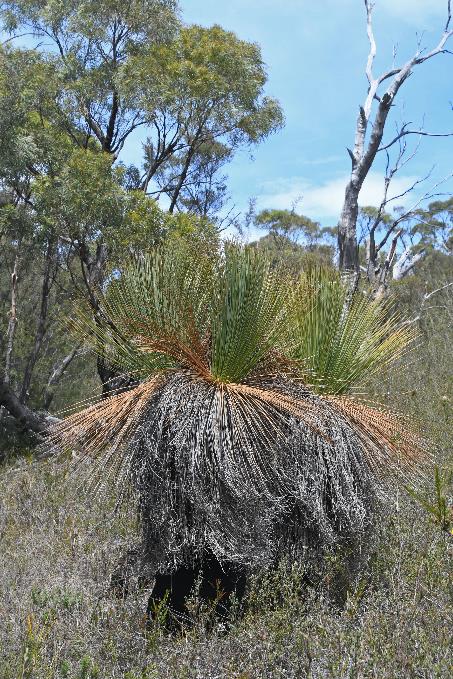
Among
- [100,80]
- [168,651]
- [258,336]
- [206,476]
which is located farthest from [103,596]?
[100,80]

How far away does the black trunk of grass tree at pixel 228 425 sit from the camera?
Answer: 3369 millimetres

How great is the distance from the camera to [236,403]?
3459 mm

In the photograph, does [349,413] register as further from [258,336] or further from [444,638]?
[444,638]

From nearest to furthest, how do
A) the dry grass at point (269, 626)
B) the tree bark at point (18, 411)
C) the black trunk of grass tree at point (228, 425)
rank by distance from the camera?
the dry grass at point (269, 626) < the black trunk of grass tree at point (228, 425) < the tree bark at point (18, 411)

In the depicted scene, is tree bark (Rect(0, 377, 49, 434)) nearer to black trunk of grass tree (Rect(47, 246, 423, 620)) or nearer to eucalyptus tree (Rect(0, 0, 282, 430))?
eucalyptus tree (Rect(0, 0, 282, 430))

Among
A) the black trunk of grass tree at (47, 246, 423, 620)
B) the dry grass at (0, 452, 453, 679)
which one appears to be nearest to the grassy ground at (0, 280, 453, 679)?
the dry grass at (0, 452, 453, 679)

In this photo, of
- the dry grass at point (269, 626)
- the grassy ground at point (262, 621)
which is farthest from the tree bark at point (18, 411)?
the dry grass at point (269, 626)

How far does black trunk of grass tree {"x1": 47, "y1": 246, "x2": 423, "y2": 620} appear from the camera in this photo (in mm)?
3369

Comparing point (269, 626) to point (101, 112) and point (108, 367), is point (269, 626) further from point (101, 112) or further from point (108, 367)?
point (101, 112)

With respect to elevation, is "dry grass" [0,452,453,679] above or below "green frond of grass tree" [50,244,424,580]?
below

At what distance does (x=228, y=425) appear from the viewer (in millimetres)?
3438

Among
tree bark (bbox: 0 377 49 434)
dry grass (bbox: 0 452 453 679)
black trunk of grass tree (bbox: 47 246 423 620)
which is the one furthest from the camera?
tree bark (bbox: 0 377 49 434)

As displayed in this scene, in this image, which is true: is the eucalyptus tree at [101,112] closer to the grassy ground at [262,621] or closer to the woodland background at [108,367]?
the woodland background at [108,367]

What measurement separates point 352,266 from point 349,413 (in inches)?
167
